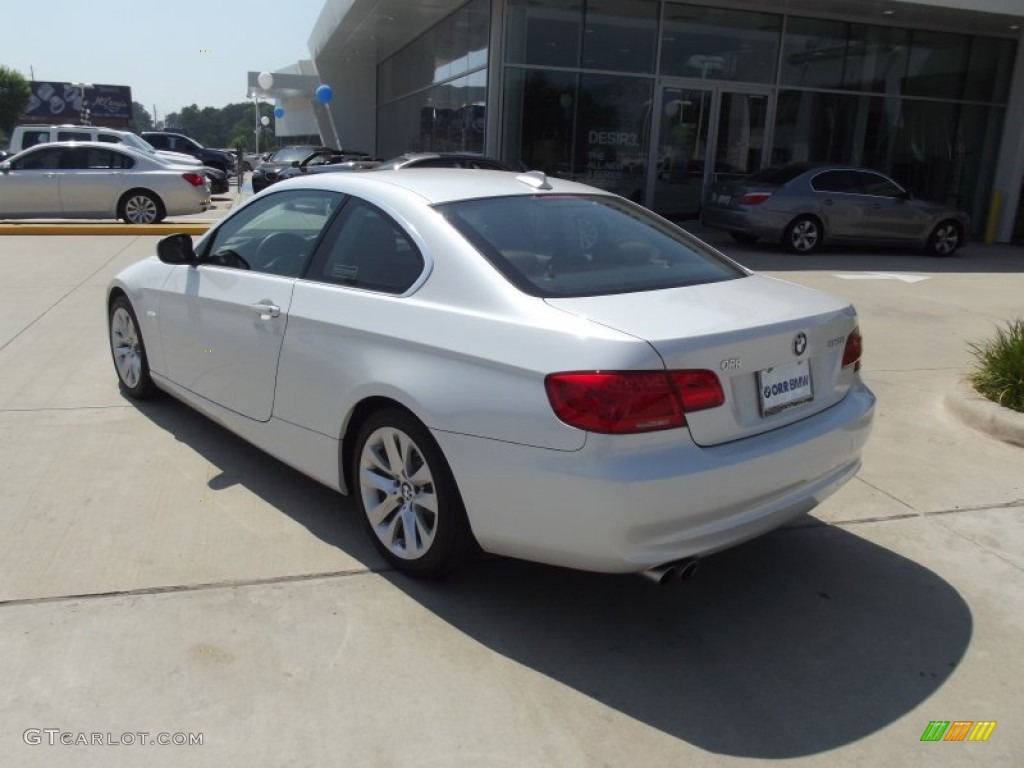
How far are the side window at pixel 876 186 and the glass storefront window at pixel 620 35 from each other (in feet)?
15.5

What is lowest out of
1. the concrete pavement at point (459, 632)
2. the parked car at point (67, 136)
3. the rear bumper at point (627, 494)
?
the concrete pavement at point (459, 632)

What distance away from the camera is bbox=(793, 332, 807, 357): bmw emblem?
3.25 meters

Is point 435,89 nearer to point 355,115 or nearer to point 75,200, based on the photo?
point 75,200

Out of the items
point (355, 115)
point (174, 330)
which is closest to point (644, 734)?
point (174, 330)

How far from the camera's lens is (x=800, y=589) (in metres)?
3.63

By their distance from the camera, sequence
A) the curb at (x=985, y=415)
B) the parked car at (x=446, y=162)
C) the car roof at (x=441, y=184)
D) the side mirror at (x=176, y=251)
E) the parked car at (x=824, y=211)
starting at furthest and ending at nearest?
the parked car at (x=824, y=211) → the parked car at (x=446, y=162) → the curb at (x=985, y=415) → the side mirror at (x=176, y=251) → the car roof at (x=441, y=184)

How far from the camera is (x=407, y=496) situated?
11.3 feet

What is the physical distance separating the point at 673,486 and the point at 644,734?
75cm

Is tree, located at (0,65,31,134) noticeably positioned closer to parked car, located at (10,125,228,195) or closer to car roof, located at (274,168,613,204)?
parked car, located at (10,125,228,195)

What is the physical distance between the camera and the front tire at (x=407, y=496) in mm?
3227

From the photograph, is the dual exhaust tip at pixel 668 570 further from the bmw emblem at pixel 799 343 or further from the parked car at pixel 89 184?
the parked car at pixel 89 184

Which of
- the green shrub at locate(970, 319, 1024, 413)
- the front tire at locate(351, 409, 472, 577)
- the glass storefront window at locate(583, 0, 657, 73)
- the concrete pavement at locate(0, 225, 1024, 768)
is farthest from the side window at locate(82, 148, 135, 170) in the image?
the green shrub at locate(970, 319, 1024, 413)

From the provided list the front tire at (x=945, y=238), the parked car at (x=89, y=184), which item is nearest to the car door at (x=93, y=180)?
the parked car at (x=89, y=184)

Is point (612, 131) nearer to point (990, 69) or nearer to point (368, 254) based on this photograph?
point (990, 69)
